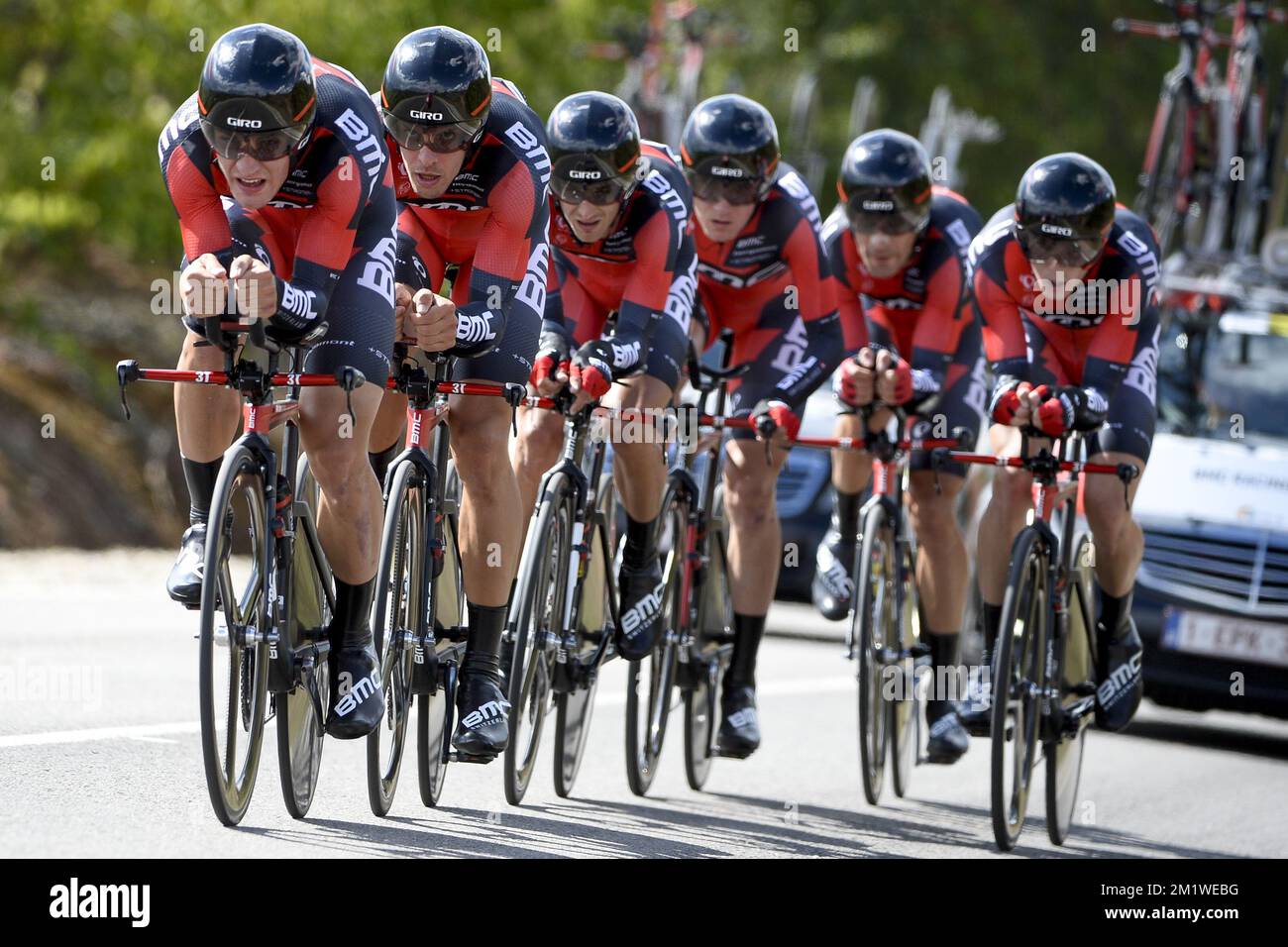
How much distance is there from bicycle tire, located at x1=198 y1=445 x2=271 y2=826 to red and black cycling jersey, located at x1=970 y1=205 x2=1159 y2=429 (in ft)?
10.4

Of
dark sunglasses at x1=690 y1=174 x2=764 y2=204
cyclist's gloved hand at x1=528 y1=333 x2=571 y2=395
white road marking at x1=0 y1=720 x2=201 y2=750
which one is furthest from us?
dark sunglasses at x1=690 y1=174 x2=764 y2=204

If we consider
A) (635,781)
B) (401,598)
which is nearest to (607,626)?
(635,781)

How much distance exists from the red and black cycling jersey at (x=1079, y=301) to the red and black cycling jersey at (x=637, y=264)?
1194mm

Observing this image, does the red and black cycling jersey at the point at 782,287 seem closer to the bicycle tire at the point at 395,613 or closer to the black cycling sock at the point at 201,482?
the bicycle tire at the point at 395,613

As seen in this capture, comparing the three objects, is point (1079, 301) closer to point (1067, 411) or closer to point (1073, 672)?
point (1067, 411)

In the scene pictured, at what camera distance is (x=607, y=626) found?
746 cm

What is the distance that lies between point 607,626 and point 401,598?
1247 mm

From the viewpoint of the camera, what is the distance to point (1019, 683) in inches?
287

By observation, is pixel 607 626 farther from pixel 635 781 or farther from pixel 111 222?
pixel 111 222

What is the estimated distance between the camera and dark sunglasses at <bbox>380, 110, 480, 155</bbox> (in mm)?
6293

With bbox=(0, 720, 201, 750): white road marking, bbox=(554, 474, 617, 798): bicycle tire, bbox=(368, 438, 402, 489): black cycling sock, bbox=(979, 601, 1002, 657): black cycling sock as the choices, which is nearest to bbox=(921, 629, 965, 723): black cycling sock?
bbox=(979, 601, 1002, 657): black cycling sock

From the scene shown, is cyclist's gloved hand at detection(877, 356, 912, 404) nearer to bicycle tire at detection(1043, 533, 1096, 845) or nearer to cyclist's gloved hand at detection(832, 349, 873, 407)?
cyclist's gloved hand at detection(832, 349, 873, 407)

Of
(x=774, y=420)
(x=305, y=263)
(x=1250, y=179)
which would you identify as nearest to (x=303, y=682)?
(x=305, y=263)

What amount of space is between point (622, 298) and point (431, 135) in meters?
1.32
